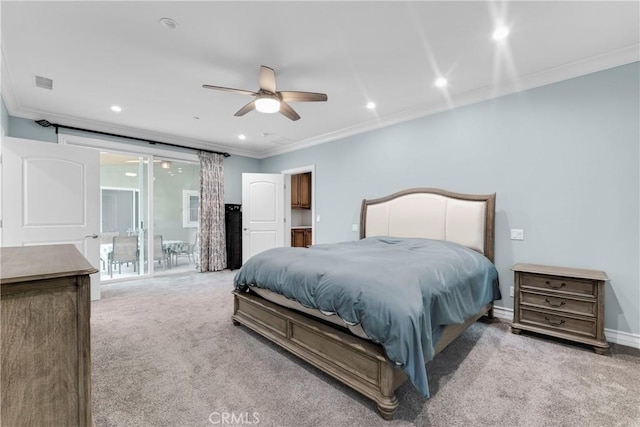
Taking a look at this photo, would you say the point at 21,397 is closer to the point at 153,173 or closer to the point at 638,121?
the point at 638,121

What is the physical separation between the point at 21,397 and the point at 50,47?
301cm

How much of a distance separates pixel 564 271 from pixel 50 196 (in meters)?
5.94

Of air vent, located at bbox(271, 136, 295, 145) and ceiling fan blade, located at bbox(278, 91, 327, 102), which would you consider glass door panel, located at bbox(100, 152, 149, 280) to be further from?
ceiling fan blade, located at bbox(278, 91, 327, 102)

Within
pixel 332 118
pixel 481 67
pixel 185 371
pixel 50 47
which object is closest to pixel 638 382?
pixel 481 67

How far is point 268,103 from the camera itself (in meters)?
2.83

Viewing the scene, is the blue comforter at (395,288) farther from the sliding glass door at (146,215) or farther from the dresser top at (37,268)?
the sliding glass door at (146,215)

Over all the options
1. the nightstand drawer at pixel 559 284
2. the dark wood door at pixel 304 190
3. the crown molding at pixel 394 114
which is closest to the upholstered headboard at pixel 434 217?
the nightstand drawer at pixel 559 284

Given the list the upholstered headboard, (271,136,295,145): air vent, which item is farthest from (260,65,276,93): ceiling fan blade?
(271,136,295,145): air vent

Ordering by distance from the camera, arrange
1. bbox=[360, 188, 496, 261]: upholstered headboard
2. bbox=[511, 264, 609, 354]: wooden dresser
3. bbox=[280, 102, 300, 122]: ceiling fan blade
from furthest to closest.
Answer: bbox=[360, 188, 496, 261]: upholstered headboard
bbox=[280, 102, 300, 122]: ceiling fan blade
bbox=[511, 264, 609, 354]: wooden dresser

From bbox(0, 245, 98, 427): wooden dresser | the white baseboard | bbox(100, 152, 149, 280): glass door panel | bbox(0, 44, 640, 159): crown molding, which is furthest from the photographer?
bbox(100, 152, 149, 280): glass door panel

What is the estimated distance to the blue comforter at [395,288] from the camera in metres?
1.64

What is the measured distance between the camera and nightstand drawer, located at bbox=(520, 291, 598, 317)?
98.0 inches

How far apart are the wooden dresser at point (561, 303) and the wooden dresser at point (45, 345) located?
3.31 m

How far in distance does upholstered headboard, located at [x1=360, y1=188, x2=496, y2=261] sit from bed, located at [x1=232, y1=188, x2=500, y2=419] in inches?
0.4
